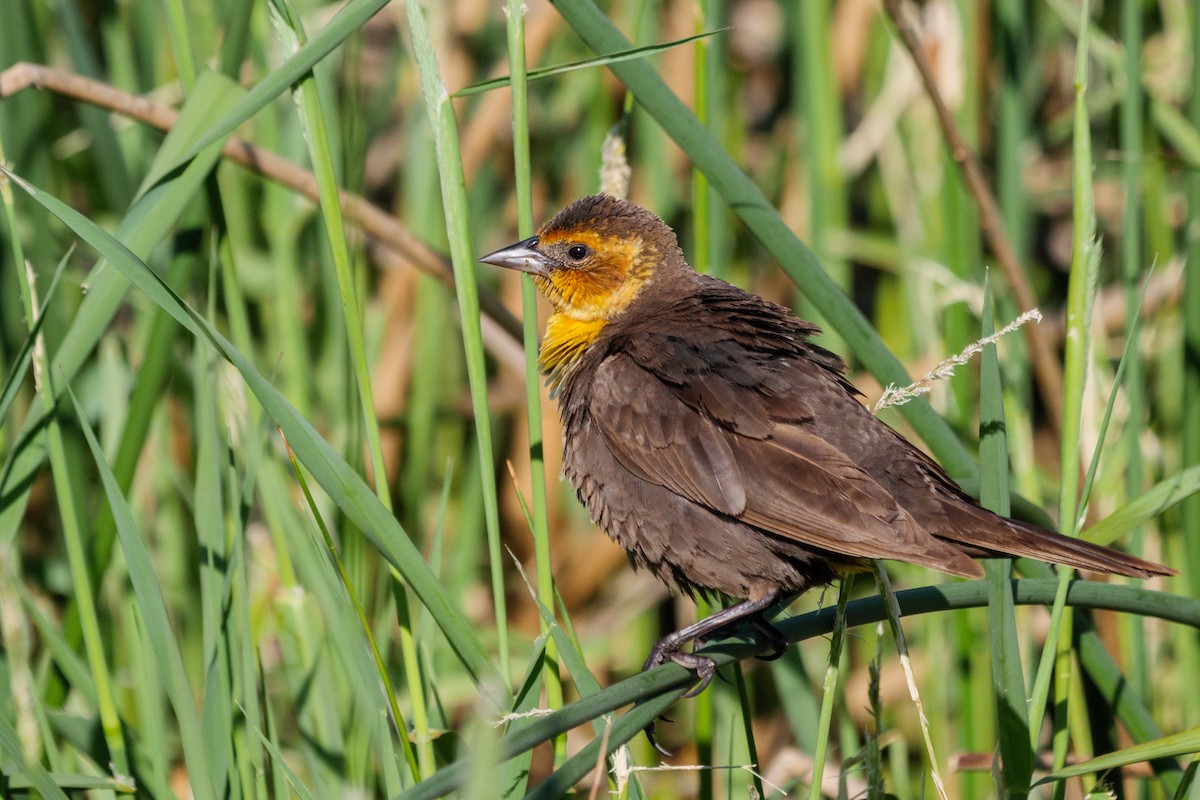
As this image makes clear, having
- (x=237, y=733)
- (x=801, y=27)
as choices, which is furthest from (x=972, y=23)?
(x=237, y=733)

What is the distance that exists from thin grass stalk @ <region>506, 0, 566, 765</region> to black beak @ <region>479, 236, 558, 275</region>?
0.75m

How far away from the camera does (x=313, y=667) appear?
8.70ft

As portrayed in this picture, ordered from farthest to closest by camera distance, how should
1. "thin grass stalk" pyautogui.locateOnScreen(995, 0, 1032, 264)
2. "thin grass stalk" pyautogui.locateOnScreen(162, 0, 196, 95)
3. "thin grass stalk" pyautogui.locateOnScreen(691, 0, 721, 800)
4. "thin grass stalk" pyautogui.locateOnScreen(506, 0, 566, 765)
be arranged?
1. "thin grass stalk" pyautogui.locateOnScreen(995, 0, 1032, 264)
2. "thin grass stalk" pyautogui.locateOnScreen(691, 0, 721, 800)
3. "thin grass stalk" pyautogui.locateOnScreen(162, 0, 196, 95)
4. "thin grass stalk" pyautogui.locateOnScreen(506, 0, 566, 765)

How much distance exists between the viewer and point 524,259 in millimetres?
3035

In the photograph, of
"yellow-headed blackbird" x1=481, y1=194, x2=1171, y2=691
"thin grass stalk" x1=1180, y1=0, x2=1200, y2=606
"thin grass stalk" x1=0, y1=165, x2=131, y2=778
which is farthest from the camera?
"thin grass stalk" x1=1180, y1=0, x2=1200, y2=606

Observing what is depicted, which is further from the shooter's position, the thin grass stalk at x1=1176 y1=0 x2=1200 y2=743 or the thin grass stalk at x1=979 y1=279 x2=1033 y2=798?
the thin grass stalk at x1=1176 y1=0 x2=1200 y2=743

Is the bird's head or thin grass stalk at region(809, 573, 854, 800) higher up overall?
the bird's head

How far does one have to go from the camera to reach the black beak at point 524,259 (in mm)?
3011

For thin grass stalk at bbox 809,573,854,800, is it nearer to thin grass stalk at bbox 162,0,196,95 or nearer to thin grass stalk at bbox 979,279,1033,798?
thin grass stalk at bbox 979,279,1033,798

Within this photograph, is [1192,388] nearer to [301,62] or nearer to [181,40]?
[301,62]

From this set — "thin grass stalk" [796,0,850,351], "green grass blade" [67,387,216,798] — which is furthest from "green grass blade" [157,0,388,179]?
"thin grass stalk" [796,0,850,351]

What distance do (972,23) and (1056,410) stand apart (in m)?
1.29

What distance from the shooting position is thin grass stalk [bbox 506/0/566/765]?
199 cm

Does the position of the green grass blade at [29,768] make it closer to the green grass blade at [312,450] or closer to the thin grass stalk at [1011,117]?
the green grass blade at [312,450]
